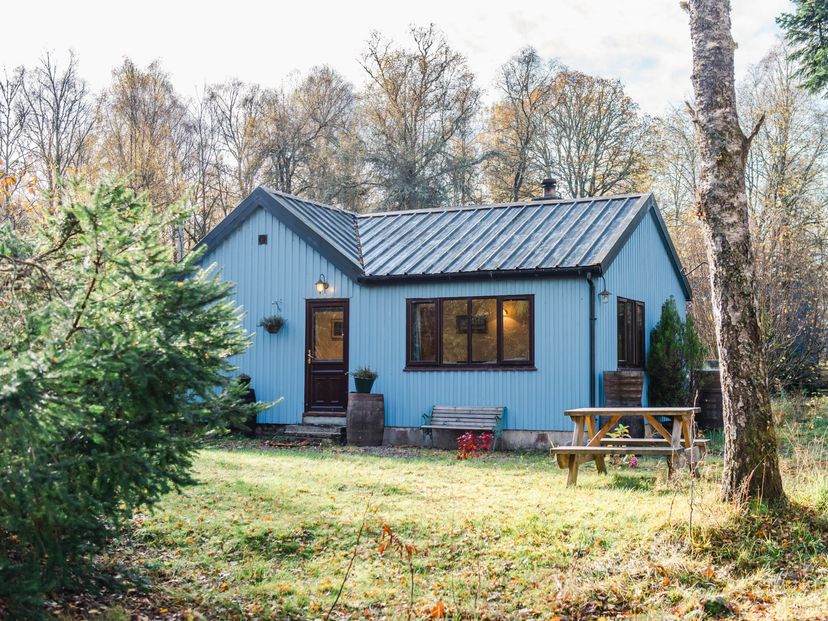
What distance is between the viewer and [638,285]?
55.1 feet

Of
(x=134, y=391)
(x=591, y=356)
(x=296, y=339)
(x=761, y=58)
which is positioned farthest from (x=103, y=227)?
(x=761, y=58)

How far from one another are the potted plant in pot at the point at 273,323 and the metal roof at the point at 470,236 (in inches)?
60.9

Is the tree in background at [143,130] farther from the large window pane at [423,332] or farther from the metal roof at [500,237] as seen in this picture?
the large window pane at [423,332]

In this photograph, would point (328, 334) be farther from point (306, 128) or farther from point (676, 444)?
point (306, 128)

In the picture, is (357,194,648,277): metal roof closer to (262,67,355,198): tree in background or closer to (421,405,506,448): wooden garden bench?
(421,405,506,448): wooden garden bench

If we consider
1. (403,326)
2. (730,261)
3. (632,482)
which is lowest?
(632,482)

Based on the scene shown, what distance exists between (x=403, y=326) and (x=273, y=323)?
264 centimetres

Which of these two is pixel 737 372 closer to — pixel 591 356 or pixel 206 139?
pixel 591 356

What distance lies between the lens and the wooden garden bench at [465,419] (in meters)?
14.4

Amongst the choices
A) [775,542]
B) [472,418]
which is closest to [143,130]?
[472,418]

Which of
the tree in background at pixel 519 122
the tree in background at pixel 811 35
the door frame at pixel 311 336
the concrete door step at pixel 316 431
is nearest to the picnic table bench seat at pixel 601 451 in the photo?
the concrete door step at pixel 316 431

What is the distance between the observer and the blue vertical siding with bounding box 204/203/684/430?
47.0 feet

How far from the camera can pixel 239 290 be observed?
17.2m

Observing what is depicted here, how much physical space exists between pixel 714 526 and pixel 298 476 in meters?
5.57
